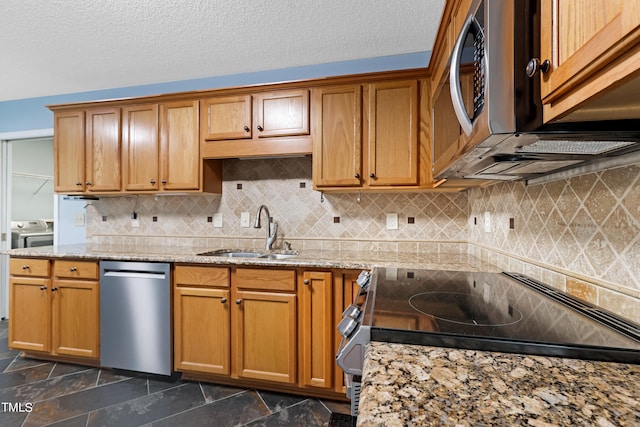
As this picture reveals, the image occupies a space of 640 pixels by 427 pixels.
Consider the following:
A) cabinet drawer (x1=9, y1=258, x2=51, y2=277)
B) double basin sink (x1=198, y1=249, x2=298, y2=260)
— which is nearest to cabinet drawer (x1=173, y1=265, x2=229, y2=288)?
double basin sink (x1=198, y1=249, x2=298, y2=260)

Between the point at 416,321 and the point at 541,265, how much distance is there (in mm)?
833

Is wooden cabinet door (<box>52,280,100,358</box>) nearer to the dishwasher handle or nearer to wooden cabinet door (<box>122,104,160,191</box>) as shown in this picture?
the dishwasher handle

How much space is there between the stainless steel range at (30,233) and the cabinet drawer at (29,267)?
1.36m

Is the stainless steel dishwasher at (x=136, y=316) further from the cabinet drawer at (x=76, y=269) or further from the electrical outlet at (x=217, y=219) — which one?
the electrical outlet at (x=217, y=219)

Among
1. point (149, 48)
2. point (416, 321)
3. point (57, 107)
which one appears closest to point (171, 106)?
point (149, 48)

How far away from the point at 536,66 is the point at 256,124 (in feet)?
6.40

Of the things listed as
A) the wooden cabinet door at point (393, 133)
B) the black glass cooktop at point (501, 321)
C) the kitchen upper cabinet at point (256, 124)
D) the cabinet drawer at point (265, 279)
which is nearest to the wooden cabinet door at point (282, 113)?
the kitchen upper cabinet at point (256, 124)

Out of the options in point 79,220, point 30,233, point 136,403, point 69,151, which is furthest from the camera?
point 30,233

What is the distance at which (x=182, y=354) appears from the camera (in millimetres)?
2137

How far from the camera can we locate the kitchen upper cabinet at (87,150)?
2.59 m

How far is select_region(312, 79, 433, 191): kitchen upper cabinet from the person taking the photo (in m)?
2.08

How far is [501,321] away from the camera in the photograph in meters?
0.83

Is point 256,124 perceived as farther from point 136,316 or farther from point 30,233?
point 30,233

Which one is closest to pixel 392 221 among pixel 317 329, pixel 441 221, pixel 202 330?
pixel 441 221
